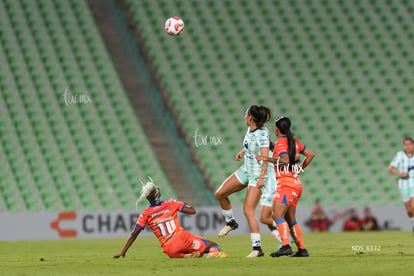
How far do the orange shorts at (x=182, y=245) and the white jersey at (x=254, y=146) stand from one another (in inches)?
41.8

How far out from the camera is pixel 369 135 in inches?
821

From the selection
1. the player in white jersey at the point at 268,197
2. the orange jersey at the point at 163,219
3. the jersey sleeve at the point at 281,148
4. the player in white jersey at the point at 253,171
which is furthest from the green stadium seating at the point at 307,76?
the jersey sleeve at the point at 281,148

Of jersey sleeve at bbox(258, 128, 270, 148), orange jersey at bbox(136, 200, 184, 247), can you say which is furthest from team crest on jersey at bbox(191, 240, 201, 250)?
jersey sleeve at bbox(258, 128, 270, 148)

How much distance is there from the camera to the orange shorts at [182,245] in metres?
8.94

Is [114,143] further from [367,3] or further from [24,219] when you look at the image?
[367,3]

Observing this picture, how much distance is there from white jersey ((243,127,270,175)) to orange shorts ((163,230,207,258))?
1062 mm

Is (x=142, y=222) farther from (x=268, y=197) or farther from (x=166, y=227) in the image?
(x=268, y=197)

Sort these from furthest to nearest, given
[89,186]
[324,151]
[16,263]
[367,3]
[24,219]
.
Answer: [367,3] → [324,151] → [89,186] → [24,219] → [16,263]

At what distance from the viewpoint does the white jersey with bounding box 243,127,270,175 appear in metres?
9.09

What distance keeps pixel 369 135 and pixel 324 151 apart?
1440 mm

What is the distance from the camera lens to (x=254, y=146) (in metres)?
9.23

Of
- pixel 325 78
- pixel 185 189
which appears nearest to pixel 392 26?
pixel 325 78

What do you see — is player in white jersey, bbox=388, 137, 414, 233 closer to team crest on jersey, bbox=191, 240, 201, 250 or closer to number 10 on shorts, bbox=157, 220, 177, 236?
team crest on jersey, bbox=191, 240, 201, 250

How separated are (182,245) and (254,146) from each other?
4.82ft
